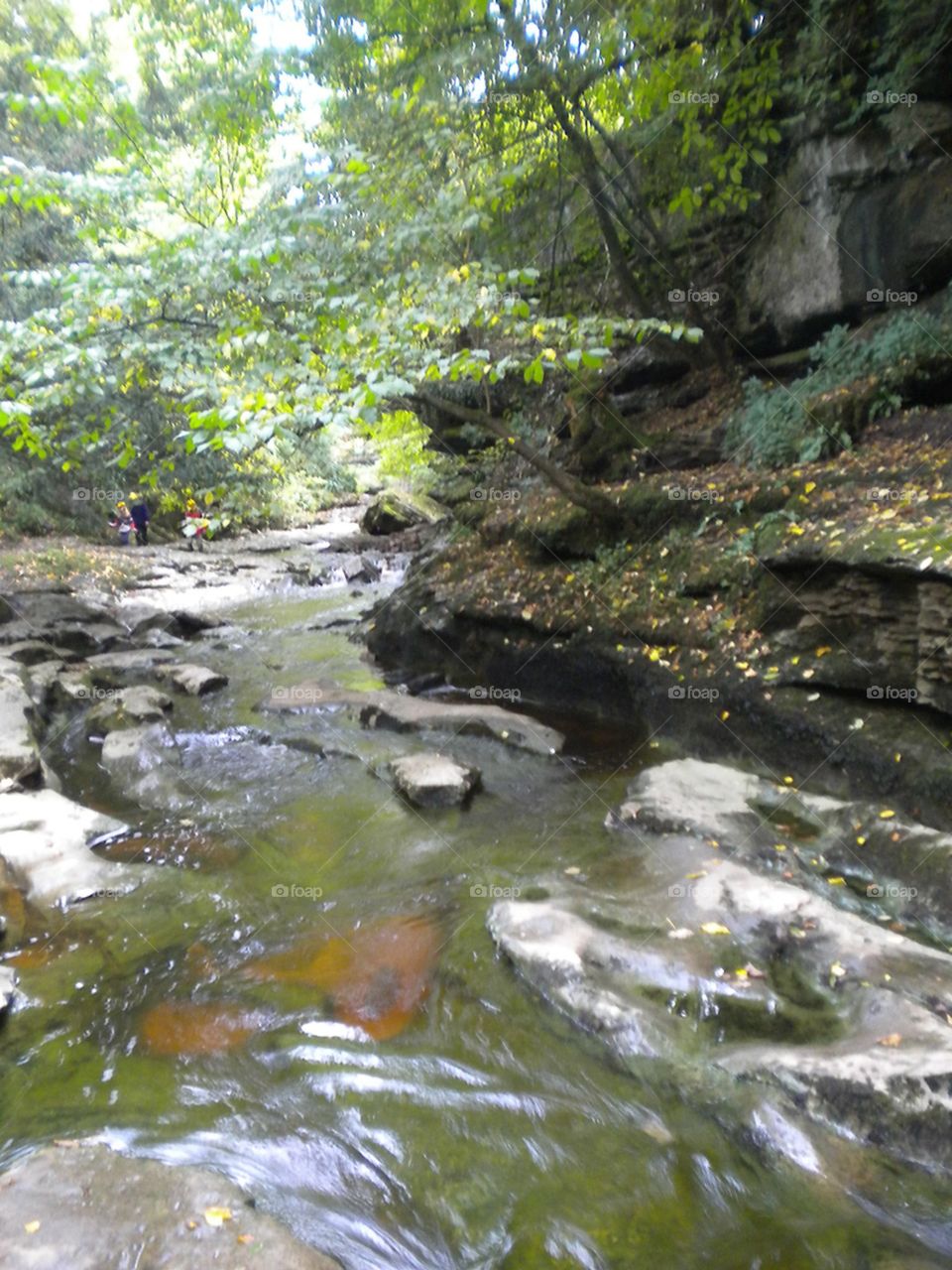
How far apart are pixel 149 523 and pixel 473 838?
67.7 feet

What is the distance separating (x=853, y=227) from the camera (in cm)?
865

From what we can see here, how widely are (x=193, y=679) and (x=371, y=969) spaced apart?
642 centimetres

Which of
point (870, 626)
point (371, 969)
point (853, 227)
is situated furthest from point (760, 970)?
point (853, 227)

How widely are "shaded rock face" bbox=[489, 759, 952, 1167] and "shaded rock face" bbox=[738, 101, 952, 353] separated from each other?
6677mm

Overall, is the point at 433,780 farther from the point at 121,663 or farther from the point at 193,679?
the point at 121,663

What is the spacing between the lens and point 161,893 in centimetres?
Answer: 478

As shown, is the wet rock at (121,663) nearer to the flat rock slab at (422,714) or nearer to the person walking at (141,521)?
the flat rock slab at (422,714)

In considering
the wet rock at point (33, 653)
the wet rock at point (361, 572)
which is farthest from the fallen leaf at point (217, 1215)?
the wet rock at point (361, 572)

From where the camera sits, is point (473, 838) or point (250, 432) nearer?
point (250, 432)

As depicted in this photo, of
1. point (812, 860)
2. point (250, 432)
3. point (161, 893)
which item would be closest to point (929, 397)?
point (812, 860)

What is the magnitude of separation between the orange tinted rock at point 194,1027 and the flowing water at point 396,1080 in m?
0.01

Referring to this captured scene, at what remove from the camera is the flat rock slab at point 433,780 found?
610cm

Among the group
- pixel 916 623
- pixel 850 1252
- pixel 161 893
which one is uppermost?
pixel 916 623

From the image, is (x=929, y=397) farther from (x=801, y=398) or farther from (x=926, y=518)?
(x=926, y=518)
